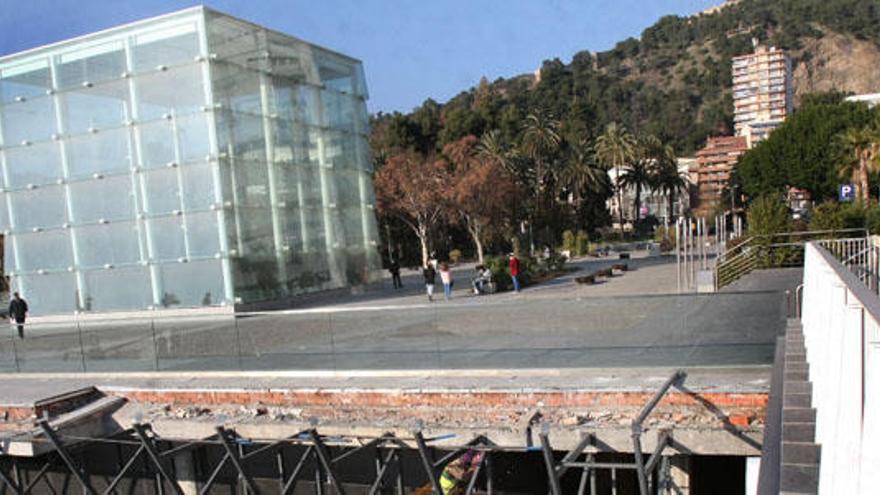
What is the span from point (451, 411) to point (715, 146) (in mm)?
160313

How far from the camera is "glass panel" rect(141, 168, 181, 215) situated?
87.4 ft

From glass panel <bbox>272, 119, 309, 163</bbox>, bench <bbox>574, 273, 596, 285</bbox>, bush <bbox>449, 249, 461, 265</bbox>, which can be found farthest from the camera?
bush <bbox>449, 249, 461, 265</bbox>

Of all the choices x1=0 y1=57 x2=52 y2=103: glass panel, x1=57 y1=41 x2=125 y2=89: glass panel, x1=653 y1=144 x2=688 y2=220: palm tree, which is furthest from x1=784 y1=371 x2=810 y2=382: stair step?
x1=653 y1=144 x2=688 y2=220: palm tree

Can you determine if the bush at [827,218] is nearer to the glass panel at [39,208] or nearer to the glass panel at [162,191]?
the glass panel at [162,191]

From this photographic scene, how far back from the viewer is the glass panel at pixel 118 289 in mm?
27344

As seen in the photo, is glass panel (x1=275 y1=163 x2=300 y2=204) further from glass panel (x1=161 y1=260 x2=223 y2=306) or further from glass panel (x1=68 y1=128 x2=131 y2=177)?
glass panel (x1=68 y1=128 x2=131 y2=177)

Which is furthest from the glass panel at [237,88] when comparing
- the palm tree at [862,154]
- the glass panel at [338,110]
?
the palm tree at [862,154]

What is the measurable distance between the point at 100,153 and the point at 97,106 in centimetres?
188

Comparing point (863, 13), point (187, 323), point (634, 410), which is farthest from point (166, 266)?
point (863, 13)

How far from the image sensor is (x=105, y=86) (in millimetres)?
27359

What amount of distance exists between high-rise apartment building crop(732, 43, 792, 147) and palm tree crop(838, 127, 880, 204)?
137625mm

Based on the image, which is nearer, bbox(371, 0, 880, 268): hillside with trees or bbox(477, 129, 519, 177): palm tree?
bbox(477, 129, 519, 177): palm tree

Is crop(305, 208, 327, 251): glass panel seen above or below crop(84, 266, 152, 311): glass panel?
above

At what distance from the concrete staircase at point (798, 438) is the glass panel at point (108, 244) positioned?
26.0 metres
